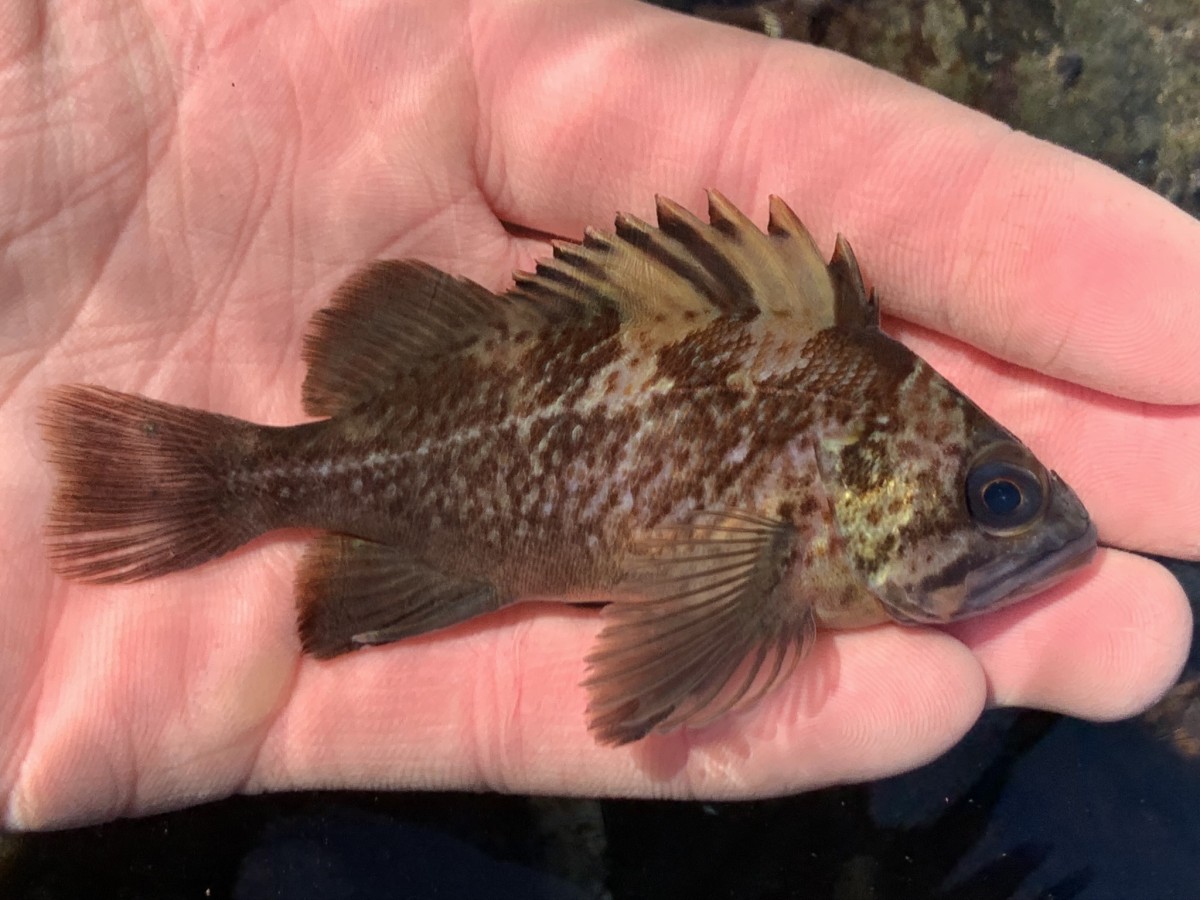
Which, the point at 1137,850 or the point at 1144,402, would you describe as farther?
the point at 1137,850

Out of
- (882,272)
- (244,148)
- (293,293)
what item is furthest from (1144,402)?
(244,148)

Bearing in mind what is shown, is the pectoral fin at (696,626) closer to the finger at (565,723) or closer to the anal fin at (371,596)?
the finger at (565,723)

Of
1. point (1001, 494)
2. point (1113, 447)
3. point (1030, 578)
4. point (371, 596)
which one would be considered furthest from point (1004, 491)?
point (371, 596)

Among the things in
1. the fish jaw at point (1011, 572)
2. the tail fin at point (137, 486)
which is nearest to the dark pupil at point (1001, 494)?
the fish jaw at point (1011, 572)

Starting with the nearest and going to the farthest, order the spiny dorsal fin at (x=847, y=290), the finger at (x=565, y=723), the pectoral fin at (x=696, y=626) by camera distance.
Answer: the pectoral fin at (x=696, y=626), the spiny dorsal fin at (x=847, y=290), the finger at (x=565, y=723)

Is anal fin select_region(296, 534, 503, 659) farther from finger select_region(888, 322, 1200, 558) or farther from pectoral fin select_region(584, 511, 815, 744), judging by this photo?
finger select_region(888, 322, 1200, 558)

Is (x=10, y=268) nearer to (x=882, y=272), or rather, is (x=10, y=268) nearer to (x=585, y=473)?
(x=585, y=473)
